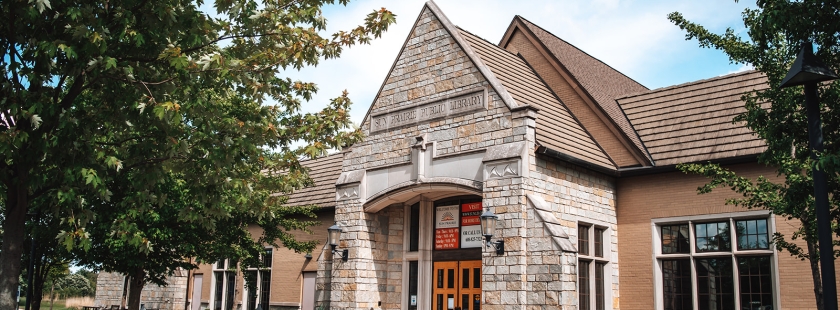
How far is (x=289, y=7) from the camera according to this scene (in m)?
12.4

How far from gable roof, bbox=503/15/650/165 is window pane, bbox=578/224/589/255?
2515mm

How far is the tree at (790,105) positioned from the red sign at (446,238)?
23.5 ft

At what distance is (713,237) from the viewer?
55.1 feet

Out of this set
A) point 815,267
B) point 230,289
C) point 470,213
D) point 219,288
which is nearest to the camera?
point 815,267

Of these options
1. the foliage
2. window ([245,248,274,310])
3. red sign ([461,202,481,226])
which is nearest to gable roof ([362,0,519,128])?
red sign ([461,202,481,226])

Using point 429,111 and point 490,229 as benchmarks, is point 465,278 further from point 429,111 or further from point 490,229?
point 429,111

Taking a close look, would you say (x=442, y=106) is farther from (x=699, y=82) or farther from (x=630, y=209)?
(x=699, y=82)

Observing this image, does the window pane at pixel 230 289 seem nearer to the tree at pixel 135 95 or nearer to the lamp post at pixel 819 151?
the tree at pixel 135 95

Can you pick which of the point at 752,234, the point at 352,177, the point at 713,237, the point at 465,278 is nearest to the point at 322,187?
the point at 352,177

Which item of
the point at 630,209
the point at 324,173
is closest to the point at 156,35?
the point at 630,209

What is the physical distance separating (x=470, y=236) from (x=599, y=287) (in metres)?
3.31

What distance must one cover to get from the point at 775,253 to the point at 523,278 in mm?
5522

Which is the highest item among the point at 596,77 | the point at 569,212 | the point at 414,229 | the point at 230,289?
the point at 596,77

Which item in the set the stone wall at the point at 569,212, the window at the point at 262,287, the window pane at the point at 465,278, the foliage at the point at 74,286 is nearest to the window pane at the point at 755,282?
the stone wall at the point at 569,212
